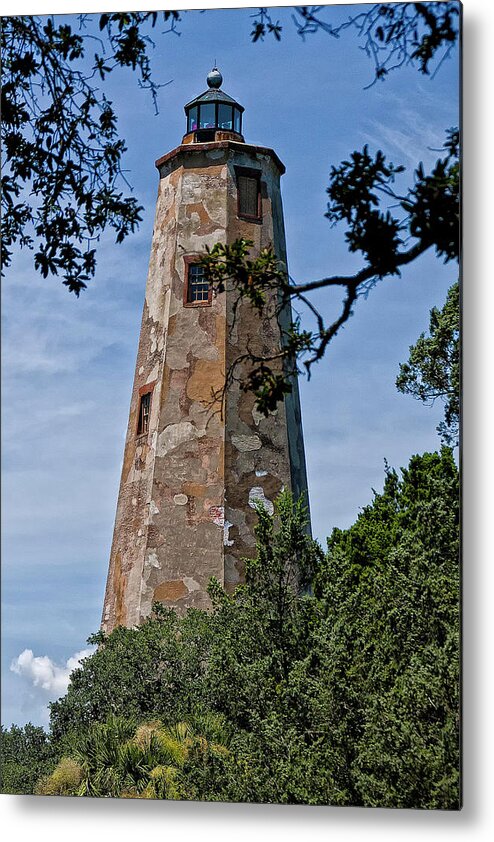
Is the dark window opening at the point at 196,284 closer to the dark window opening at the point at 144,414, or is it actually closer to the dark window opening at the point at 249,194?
the dark window opening at the point at 249,194

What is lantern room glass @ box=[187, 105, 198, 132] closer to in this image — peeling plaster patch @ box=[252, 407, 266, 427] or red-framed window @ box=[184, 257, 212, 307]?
red-framed window @ box=[184, 257, 212, 307]

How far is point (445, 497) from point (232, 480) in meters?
1.87

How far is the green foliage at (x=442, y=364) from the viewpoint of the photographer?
A: 18.5ft

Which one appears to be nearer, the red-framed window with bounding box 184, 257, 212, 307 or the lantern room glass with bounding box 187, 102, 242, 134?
the lantern room glass with bounding box 187, 102, 242, 134

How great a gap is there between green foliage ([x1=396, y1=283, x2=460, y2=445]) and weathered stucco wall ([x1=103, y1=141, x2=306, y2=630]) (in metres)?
0.99

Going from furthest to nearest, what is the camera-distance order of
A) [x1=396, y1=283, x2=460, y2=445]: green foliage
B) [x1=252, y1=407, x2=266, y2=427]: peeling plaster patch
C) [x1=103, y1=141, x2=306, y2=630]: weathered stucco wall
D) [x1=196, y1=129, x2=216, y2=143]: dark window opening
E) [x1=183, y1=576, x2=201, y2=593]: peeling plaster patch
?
[x1=183, y1=576, x2=201, y2=593]: peeling plaster patch, [x1=103, y1=141, x2=306, y2=630]: weathered stucco wall, [x1=196, y1=129, x2=216, y2=143]: dark window opening, [x1=252, y1=407, x2=266, y2=427]: peeling plaster patch, [x1=396, y1=283, x2=460, y2=445]: green foliage

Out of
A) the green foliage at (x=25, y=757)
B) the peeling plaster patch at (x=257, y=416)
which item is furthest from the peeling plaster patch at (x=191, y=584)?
the green foliage at (x=25, y=757)

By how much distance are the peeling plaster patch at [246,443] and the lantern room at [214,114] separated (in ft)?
5.01

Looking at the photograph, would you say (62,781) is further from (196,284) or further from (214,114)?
(214,114)

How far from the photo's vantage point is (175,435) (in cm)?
733

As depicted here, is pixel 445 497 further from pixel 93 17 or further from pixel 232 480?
pixel 93 17

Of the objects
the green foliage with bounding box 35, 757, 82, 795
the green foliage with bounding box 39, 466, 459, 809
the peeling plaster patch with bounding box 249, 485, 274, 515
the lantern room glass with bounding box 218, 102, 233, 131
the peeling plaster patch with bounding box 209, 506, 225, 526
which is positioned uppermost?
the lantern room glass with bounding box 218, 102, 233, 131

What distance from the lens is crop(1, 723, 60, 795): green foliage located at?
591 centimetres

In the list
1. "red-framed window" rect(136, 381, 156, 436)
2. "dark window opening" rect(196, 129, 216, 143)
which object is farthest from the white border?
"red-framed window" rect(136, 381, 156, 436)
